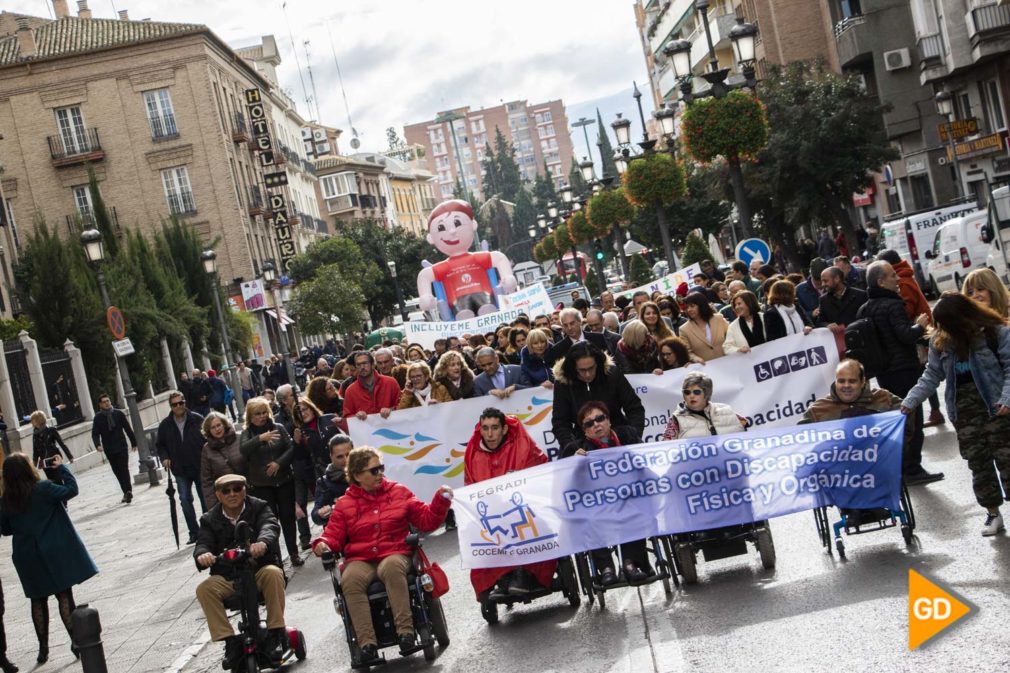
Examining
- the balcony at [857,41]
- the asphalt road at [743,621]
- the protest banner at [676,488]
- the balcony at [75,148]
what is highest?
the balcony at [75,148]

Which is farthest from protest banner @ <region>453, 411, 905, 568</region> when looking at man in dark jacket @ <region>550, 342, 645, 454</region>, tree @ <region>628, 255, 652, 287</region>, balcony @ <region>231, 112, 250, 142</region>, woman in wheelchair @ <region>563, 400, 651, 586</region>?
balcony @ <region>231, 112, 250, 142</region>

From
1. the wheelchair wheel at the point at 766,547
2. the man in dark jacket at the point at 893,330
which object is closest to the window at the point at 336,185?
the man in dark jacket at the point at 893,330

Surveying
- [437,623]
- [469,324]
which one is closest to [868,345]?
[437,623]

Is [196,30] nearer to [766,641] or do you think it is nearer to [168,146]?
[168,146]

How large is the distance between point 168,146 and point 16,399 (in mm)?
38429

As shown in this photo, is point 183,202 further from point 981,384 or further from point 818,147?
point 981,384

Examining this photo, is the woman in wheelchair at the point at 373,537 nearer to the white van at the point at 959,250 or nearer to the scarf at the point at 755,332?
the scarf at the point at 755,332

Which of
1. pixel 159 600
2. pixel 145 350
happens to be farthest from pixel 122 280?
pixel 159 600

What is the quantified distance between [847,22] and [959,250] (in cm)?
2298

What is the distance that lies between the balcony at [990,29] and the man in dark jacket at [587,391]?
34.5 m

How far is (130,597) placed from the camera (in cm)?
1532

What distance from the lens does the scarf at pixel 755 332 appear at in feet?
47.0

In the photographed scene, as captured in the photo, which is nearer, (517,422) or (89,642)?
(89,642)

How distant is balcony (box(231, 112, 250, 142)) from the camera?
74.3 m
